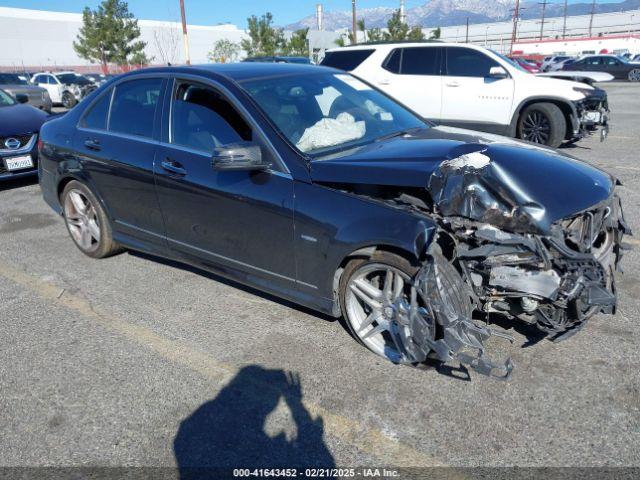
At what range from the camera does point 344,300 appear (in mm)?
3262

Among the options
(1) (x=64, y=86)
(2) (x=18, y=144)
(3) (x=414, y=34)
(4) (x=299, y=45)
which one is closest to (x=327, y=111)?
(2) (x=18, y=144)

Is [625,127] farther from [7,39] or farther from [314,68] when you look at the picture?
[7,39]

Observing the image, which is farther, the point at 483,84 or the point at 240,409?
the point at 483,84

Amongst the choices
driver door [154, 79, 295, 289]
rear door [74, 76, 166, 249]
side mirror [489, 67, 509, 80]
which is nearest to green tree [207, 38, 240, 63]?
side mirror [489, 67, 509, 80]

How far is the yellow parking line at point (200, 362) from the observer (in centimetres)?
250

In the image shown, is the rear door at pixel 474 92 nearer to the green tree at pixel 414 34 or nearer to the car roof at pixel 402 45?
the car roof at pixel 402 45

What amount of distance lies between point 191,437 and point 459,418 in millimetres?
1352

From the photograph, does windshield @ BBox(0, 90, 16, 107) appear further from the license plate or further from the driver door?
the driver door

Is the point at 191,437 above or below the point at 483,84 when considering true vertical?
below

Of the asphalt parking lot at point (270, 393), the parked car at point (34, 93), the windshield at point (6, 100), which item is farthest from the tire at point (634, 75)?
the windshield at point (6, 100)

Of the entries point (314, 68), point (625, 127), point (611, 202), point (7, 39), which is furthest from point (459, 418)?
point (7, 39)

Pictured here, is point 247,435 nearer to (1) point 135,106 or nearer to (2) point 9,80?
(1) point 135,106

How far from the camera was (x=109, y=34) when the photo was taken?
3994cm

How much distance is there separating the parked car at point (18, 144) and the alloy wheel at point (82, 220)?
10.7 feet
